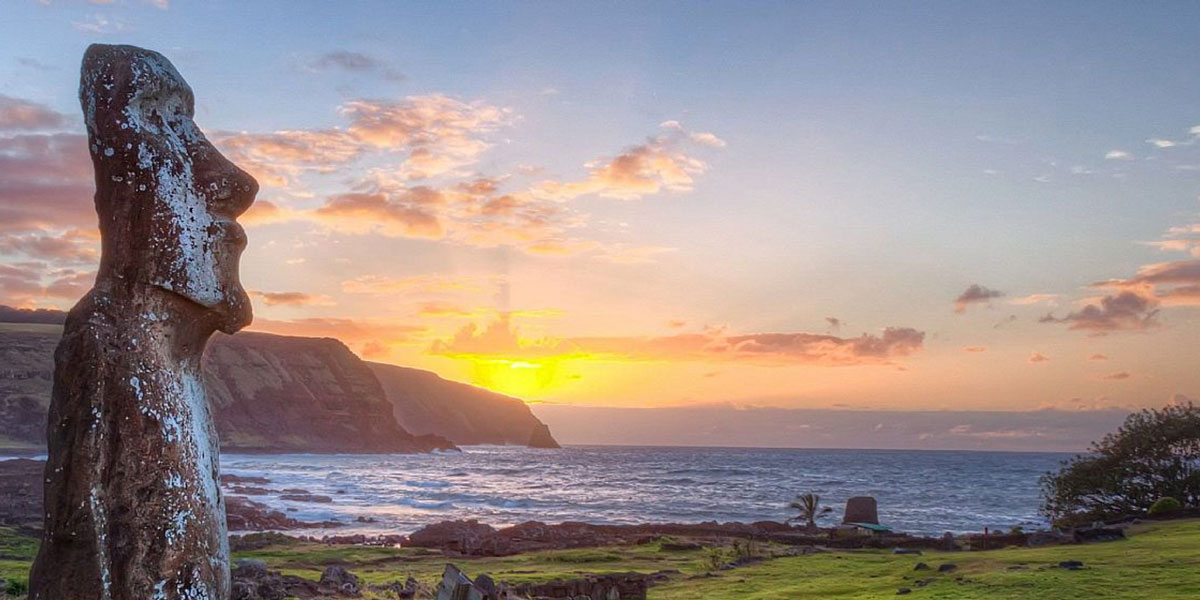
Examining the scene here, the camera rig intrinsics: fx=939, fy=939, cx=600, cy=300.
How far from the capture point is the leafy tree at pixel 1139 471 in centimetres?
4212

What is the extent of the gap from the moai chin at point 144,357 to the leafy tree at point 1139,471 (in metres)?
42.7

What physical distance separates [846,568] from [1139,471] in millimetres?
20041

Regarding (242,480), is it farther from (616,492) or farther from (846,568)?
(846,568)

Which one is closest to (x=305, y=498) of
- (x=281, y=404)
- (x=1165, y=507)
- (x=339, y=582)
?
Result: (x=1165, y=507)

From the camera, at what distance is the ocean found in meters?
74.4

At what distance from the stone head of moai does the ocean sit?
49.6 meters

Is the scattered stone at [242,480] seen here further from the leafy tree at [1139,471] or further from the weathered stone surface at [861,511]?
the leafy tree at [1139,471]

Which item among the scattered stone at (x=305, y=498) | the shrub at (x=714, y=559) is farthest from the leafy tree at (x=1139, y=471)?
the scattered stone at (x=305, y=498)

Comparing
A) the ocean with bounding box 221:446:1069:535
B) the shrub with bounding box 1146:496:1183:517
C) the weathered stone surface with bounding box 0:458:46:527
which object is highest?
the shrub with bounding box 1146:496:1183:517

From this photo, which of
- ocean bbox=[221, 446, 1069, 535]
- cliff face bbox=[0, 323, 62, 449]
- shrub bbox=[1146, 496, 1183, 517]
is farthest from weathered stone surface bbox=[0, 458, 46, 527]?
cliff face bbox=[0, 323, 62, 449]

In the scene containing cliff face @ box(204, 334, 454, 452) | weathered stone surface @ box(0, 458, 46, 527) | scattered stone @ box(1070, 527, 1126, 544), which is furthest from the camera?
cliff face @ box(204, 334, 454, 452)

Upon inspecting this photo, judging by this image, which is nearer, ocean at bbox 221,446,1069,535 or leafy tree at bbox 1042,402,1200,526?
leafy tree at bbox 1042,402,1200,526

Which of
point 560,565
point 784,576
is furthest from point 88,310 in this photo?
point 560,565

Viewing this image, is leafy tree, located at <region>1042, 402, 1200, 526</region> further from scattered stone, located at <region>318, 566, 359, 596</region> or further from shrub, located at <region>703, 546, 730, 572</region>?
scattered stone, located at <region>318, 566, 359, 596</region>
